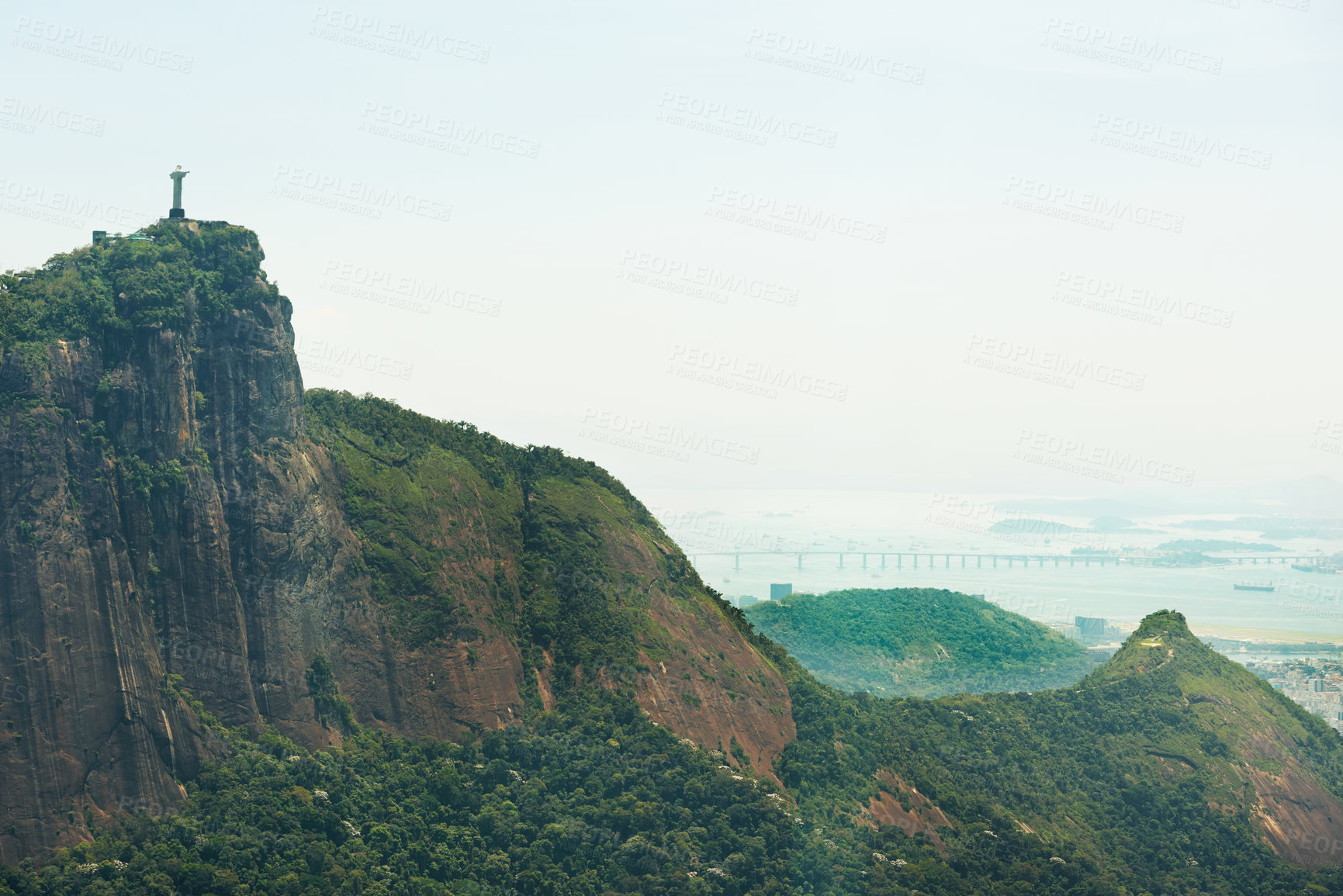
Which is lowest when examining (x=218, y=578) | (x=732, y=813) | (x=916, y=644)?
(x=732, y=813)

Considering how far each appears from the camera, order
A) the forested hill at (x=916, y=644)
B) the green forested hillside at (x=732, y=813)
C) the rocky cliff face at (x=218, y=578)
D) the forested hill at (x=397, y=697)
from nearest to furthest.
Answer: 1. the rocky cliff face at (x=218, y=578)
2. the forested hill at (x=397, y=697)
3. the green forested hillside at (x=732, y=813)
4. the forested hill at (x=916, y=644)

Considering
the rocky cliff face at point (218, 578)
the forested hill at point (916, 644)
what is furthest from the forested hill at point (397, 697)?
the forested hill at point (916, 644)

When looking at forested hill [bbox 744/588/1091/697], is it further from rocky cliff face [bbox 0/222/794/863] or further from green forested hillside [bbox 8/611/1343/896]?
rocky cliff face [bbox 0/222/794/863]

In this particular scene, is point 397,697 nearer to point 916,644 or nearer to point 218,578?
point 218,578

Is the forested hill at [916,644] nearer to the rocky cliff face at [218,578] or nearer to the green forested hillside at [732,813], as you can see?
the green forested hillside at [732,813]

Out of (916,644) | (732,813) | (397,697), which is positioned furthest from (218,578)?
(916,644)

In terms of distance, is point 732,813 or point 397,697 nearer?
point 732,813

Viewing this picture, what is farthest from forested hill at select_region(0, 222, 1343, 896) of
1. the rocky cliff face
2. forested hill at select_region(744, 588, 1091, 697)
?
forested hill at select_region(744, 588, 1091, 697)
